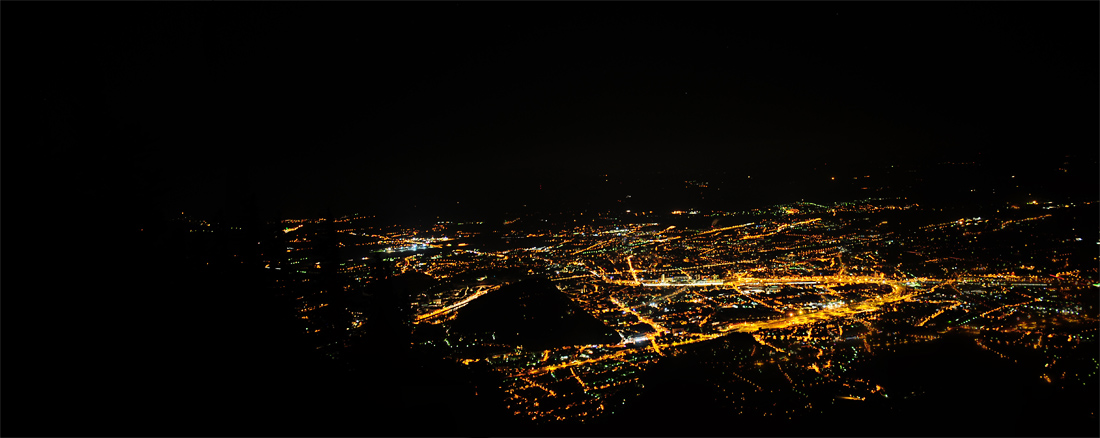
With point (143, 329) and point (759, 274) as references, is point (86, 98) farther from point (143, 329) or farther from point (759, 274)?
point (759, 274)

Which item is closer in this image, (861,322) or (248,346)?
(248,346)

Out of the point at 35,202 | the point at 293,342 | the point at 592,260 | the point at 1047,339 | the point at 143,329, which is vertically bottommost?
the point at 592,260

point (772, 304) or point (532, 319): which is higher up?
point (532, 319)

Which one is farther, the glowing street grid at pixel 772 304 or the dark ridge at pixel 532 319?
the dark ridge at pixel 532 319

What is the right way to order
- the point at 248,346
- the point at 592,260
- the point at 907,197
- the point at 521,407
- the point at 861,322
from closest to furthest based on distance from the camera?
the point at 248,346 → the point at 521,407 → the point at 861,322 → the point at 592,260 → the point at 907,197

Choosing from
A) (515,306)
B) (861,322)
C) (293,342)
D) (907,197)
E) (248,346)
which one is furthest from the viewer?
(907,197)

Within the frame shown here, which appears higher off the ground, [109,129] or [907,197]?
[109,129]

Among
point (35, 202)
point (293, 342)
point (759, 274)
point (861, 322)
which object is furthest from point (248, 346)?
point (759, 274)

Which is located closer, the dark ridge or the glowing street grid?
the glowing street grid

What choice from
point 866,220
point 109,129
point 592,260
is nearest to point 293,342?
point 109,129

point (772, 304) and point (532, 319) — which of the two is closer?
point (532, 319)
